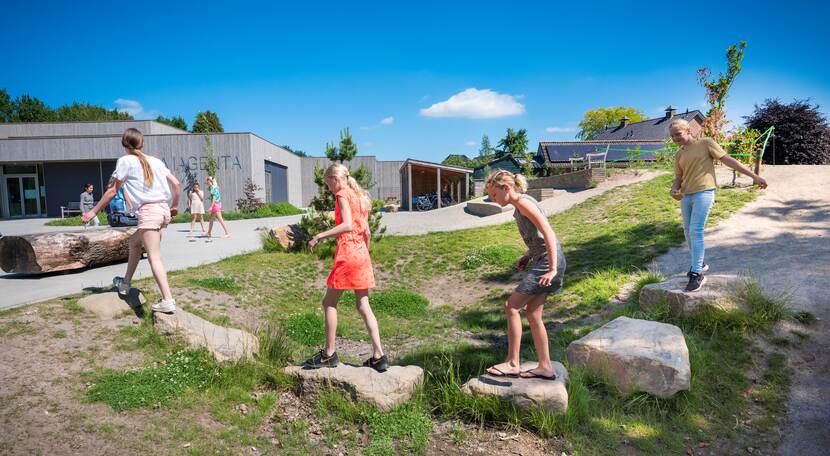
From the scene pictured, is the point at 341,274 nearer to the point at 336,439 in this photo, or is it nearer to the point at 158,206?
the point at 336,439

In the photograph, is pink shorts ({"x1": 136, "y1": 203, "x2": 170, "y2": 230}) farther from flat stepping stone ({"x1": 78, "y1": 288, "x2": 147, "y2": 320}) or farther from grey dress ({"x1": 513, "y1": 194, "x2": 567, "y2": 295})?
grey dress ({"x1": 513, "y1": 194, "x2": 567, "y2": 295})

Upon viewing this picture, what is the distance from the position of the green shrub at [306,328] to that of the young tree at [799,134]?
19817 millimetres

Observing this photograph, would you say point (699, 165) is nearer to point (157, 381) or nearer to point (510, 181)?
point (510, 181)

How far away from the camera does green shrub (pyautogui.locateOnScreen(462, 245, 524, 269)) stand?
29.9 ft

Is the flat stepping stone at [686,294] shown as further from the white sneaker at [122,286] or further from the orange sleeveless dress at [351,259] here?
the white sneaker at [122,286]

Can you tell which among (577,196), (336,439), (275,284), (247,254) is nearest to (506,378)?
(336,439)

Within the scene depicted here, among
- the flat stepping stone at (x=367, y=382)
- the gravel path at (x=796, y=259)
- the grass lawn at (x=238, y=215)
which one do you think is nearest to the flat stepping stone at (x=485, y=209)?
the gravel path at (x=796, y=259)

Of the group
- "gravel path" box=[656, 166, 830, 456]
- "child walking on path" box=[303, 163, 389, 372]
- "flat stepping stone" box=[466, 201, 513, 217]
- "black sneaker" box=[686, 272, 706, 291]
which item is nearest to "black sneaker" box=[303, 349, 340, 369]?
"child walking on path" box=[303, 163, 389, 372]


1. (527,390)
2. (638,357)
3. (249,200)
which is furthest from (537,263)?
(249,200)

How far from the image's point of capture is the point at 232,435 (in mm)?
3025

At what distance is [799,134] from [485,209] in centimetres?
1335

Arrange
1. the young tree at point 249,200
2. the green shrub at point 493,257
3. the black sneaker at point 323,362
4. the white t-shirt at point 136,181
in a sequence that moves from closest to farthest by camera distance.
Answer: the black sneaker at point 323,362
the white t-shirt at point 136,181
the green shrub at point 493,257
the young tree at point 249,200

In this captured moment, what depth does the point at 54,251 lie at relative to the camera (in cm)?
705

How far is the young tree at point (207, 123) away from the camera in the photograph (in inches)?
2210
